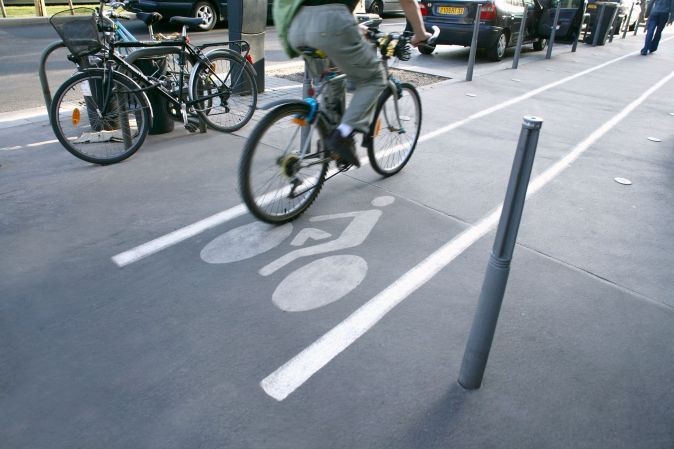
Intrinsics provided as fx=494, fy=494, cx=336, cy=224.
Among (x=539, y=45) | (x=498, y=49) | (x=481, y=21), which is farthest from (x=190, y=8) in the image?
(x=539, y=45)

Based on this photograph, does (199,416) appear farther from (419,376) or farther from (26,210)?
(26,210)

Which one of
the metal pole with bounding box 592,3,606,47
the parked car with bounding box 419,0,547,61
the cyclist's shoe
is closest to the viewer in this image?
the cyclist's shoe

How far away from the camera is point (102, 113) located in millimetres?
4395

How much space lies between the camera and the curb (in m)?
13.3

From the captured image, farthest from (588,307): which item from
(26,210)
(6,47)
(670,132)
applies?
(6,47)

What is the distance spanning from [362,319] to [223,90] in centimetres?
359

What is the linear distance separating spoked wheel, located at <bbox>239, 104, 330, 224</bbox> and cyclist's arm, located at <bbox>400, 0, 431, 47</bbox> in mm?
1003

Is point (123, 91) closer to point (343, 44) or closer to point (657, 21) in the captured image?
point (343, 44)

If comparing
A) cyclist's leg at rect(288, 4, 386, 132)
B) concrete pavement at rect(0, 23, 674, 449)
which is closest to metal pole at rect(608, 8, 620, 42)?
concrete pavement at rect(0, 23, 674, 449)

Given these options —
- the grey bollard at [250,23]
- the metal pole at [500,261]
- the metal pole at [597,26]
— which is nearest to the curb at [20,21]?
the grey bollard at [250,23]

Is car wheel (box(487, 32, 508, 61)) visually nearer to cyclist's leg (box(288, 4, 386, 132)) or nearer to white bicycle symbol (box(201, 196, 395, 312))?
cyclist's leg (box(288, 4, 386, 132))

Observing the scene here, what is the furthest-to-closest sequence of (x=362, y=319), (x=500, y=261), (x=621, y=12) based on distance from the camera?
(x=621, y=12) → (x=362, y=319) → (x=500, y=261)

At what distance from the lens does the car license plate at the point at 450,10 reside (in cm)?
1044

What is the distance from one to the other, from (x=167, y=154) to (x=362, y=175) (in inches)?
74.7
